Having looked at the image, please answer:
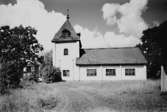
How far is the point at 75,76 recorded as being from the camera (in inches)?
883

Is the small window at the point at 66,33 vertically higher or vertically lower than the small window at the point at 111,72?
higher

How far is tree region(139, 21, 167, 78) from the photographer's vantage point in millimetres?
29516

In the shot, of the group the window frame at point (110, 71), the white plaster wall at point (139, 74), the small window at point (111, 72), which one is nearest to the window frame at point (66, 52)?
the window frame at point (110, 71)

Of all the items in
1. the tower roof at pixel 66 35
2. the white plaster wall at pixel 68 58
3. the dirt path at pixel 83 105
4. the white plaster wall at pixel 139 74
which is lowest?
the dirt path at pixel 83 105

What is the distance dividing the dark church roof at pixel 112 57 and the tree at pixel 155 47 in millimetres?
9245

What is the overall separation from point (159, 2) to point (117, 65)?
38.4 feet

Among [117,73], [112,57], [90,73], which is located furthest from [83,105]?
[112,57]

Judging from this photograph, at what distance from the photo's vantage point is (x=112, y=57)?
75.2ft

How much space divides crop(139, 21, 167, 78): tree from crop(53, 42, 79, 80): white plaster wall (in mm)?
17161

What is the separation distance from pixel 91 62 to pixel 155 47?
1952 cm

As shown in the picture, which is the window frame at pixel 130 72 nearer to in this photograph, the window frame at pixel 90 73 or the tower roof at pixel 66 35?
the window frame at pixel 90 73

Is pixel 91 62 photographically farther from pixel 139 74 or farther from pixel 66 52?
pixel 139 74

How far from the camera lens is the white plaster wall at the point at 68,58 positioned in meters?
22.5

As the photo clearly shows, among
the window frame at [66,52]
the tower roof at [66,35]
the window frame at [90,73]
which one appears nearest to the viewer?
the window frame at [90,73]
